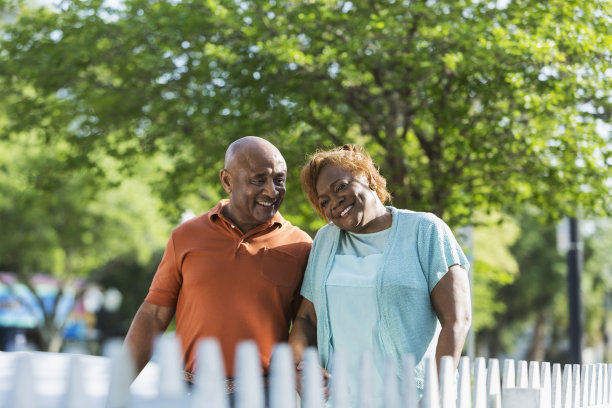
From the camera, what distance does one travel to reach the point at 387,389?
9.62 ft

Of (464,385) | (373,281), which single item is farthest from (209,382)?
(373,281)

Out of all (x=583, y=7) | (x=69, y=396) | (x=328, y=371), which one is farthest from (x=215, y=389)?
(x=583, y=7)

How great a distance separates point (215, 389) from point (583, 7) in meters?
6.97

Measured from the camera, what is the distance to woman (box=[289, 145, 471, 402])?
3637mm

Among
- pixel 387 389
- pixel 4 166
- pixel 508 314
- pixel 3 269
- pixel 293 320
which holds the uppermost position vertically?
pixel 387 389

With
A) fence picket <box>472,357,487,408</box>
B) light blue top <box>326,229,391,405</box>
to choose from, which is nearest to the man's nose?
light blue top <box>326,229,391,405</box>

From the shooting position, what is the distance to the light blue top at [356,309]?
365 centimetres

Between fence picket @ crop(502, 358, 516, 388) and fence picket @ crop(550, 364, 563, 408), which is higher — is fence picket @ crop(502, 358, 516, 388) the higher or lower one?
the higher one

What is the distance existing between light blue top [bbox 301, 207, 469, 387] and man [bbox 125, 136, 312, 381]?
32 cm

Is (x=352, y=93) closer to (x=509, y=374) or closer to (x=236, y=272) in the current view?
(x=236, y=272)

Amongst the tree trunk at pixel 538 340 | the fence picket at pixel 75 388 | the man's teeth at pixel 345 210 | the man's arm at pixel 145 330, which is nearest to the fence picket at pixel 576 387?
the man's teeth at pixel 345 210

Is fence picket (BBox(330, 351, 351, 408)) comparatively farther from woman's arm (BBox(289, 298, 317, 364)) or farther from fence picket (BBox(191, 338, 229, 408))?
woman's arm (BBox(289, 298, 317, 364))

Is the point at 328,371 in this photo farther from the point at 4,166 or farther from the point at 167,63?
the point at 4,166

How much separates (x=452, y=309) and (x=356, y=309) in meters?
0.40
